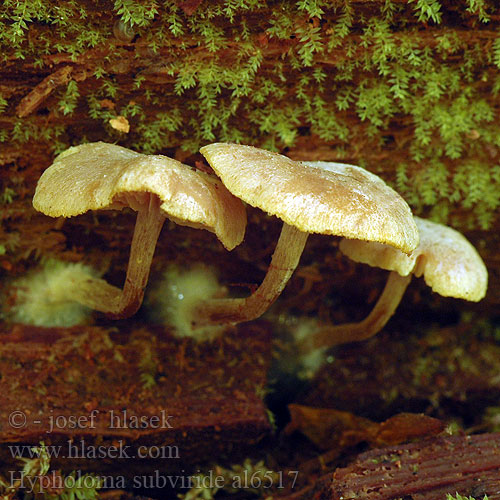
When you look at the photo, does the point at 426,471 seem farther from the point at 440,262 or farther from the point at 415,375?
the point at 415,375

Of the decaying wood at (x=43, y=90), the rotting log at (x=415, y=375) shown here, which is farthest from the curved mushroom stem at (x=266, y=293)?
the decaying wood at (x=43, y=90)

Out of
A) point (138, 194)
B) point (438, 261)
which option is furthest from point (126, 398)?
point (438, 261)

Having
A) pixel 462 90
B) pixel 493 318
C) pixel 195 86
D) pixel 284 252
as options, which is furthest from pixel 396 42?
pixel 493 318

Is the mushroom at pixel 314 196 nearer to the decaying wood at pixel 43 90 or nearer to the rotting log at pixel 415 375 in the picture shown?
the decaying wood at pixel 43 90

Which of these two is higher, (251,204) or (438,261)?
(251,204)

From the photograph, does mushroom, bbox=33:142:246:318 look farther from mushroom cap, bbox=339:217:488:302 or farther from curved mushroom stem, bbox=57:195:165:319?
mushroom cap, bbox=339:217:488:302
